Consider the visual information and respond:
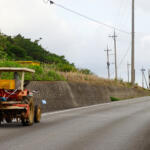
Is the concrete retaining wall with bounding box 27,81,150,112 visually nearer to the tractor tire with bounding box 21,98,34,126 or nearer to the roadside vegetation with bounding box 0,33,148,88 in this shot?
the roadside vegetation with bounding box 0,33,148,88

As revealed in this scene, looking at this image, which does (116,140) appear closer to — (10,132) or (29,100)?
(10,132)

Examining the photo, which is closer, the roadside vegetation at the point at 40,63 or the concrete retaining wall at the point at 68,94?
the concrete retaining wall at the point at 68,94

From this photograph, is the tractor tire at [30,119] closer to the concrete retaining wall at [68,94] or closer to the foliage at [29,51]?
the concrete retaining wall at [68,94]

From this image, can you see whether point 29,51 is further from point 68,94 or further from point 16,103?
point 16,103

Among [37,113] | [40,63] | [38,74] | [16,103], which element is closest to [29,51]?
[40,63]

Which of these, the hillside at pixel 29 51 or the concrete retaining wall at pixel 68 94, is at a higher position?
the hillside at pixel 29 51

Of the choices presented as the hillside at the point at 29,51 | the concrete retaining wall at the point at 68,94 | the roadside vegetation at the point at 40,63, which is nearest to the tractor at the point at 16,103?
the concrete retaining wall at the point at 68,94

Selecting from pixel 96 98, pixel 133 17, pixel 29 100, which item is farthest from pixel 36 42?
pixel 29 100

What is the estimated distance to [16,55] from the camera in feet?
224

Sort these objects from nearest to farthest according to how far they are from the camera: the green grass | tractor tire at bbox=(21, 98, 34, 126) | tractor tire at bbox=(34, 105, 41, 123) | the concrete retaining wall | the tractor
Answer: the tractor
tractor tire at bbox=(21, 98, 34, 126)
tractor tire at bbox=(34, 105, 41, 123)
the concrete retaining wall
the green grass

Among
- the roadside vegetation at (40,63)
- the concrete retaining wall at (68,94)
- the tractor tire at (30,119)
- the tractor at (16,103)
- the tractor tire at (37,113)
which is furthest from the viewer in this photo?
the roadside vegetation at (40,63)

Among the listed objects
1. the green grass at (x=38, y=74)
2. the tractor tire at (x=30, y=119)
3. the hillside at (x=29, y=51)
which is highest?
the hillside at (x=29, y=51)

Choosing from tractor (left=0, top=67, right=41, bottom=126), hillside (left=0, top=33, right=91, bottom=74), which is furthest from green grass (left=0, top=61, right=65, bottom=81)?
hillside (left=0, top=33, right=91, bottom=74)

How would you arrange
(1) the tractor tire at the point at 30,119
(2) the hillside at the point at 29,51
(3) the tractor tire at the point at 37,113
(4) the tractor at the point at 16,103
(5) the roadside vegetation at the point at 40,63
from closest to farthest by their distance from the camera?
1. (4) the tractor at the point at 16,103
2. (1) the tractor tire at the point at 30,119
3. (3) the tractor tire at the point at 37,113
4. (5) the roadside vegetation at the point at 40,63
5. (2) the hillside at the point at 29,51
